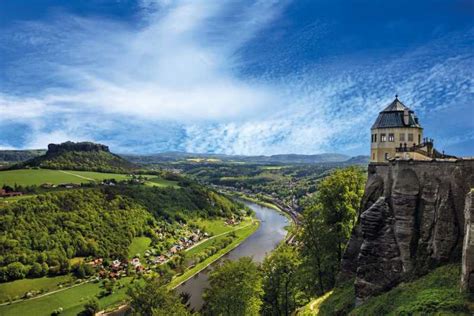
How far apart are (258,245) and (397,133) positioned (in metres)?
71.1

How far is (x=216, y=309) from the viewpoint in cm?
3234

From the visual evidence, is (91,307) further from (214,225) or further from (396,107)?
(214,225)

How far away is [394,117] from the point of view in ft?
96.8

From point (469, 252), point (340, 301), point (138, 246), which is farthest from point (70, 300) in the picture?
point (469, 252)

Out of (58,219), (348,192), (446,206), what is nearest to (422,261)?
(446,206)

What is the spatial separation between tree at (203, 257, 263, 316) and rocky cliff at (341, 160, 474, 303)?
11508mm

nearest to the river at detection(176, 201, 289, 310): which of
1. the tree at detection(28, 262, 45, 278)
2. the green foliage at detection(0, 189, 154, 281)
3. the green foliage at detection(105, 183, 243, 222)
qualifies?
the green foliage at detection(105, 183, 243, 222)

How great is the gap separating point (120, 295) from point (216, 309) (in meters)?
35.3

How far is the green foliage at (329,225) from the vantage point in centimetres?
3262

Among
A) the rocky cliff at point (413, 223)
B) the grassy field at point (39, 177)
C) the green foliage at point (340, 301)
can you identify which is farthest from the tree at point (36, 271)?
the rocky cliff at point (413, 223)

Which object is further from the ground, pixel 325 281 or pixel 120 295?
pixel 325 281

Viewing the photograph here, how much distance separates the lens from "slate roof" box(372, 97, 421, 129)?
29.3 metres

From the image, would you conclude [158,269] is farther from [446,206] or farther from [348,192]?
[446,206]

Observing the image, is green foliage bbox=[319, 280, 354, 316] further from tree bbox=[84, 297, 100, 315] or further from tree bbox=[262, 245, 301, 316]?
tree bbox=[84, 297, 100, 315]
